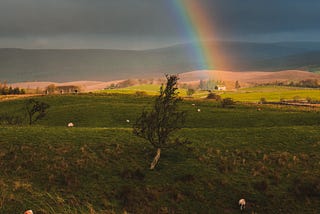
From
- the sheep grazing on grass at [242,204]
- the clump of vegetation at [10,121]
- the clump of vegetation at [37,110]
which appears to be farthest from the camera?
the clump of vegetation at [10,121]

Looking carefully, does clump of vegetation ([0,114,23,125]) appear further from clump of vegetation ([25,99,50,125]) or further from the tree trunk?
the tree trunk

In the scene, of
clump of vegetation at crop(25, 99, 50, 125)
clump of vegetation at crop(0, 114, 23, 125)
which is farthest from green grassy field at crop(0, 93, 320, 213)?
clump of vegetation at crop(0, 114, 23, 125)

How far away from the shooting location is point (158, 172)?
2891 cm

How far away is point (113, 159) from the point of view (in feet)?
100

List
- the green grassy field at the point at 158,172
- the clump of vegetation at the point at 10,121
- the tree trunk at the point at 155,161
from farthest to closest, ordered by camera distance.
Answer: the clump of vegetation at the point at 10,121 < the tree trunk at the point at 155,161 < the green grassy field at the point at 158,172

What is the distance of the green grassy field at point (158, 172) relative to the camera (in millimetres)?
24250

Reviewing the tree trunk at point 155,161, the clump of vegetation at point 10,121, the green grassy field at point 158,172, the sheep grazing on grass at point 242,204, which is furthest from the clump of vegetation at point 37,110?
the sheep grazing on grass at point 242,204

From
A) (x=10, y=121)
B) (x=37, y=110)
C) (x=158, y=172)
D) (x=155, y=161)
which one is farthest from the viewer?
(x=10, y=121)

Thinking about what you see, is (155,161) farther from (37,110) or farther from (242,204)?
(37,110)

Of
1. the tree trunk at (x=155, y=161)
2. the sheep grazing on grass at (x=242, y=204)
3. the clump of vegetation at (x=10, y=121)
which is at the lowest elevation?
the sheep grazing on grass at (x=242, y=204)

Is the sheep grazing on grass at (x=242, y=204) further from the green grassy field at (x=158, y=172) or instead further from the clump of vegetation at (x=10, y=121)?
the clump of vegetation at (x=10, y=121)

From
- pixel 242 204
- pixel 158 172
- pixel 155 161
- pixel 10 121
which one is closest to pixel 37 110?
pixel 10 121

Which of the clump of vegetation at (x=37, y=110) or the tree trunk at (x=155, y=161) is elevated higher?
the clump of vegetation at (x=37, y=110)

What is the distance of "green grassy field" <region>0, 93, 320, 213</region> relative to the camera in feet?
79.6
